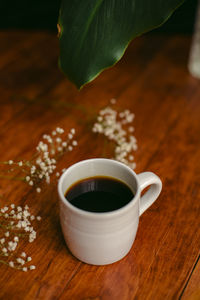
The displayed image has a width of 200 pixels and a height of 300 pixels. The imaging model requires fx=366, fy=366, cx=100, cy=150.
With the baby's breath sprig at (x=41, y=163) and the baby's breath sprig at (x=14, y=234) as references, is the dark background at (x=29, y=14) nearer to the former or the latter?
the baby's breath sprig at (x=41, y=163)

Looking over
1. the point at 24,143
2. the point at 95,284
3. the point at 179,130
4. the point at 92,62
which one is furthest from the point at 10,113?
the point at 95,284

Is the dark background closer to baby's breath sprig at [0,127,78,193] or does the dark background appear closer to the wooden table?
the wooden table

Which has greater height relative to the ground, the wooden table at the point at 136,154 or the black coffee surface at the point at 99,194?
the black coffee surface at the point at 99,194

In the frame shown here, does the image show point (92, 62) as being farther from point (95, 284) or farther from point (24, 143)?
point (95, 284)

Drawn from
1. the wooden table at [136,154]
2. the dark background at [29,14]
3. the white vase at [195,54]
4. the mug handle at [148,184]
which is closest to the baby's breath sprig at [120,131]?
the wooden table at [136,154]

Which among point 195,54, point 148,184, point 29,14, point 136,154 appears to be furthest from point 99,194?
point 29,14

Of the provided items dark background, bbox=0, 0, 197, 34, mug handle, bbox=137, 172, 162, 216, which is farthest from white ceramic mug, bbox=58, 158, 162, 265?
dark background, bbox=0, 0, 197, 34
